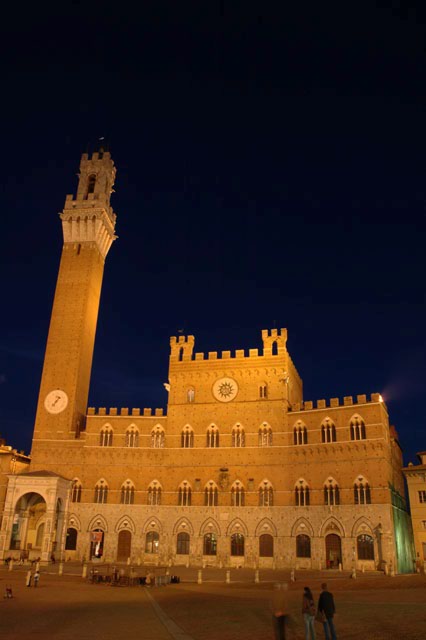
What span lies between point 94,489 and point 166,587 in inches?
853

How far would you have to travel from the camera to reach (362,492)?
135ft

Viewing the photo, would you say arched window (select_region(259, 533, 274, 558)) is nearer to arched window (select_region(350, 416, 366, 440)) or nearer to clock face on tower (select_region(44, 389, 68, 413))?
arched window (select_region(350, 416, 366, 440))

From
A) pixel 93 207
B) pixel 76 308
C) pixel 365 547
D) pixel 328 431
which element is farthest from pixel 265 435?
pixel 93 207

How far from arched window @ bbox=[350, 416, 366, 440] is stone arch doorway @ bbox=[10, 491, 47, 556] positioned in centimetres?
2777

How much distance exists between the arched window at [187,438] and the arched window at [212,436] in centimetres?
153

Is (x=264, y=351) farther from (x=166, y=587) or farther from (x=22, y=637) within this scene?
(x=22, y=637)

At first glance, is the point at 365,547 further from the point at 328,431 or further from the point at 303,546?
the point at 328,431

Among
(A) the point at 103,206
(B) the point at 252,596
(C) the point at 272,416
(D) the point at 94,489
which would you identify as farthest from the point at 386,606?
(A) the point at 103,206

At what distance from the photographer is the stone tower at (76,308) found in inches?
1967

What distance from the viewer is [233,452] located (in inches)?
1843

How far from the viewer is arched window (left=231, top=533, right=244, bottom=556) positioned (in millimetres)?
43831

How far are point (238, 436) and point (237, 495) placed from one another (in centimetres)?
502

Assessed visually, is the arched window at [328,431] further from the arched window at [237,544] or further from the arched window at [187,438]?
the arched window at [187,438]

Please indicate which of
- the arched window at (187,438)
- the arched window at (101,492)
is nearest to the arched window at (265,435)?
the arched window at (187,438)
